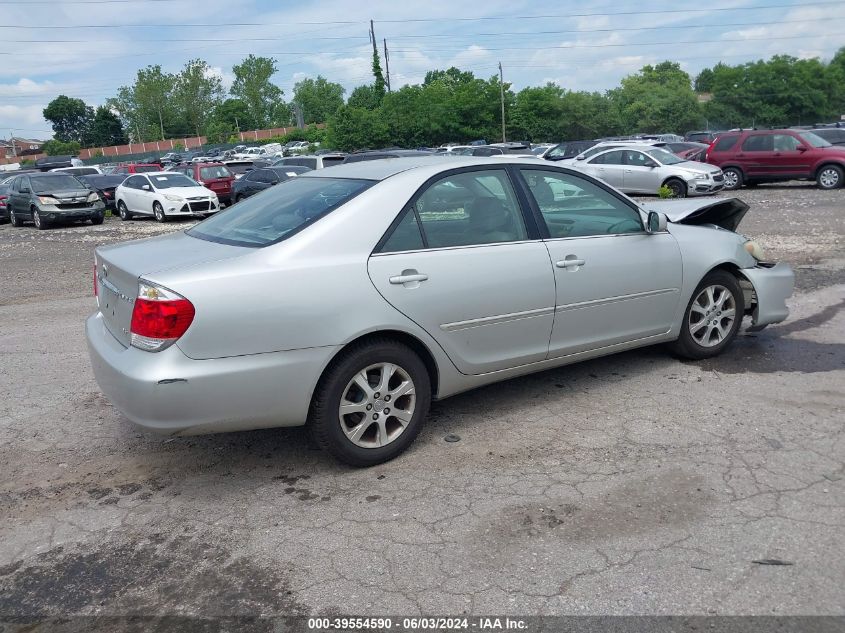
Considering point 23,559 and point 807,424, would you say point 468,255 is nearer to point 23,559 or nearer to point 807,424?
point 807,424

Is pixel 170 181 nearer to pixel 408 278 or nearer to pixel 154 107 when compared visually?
pixel 408 278

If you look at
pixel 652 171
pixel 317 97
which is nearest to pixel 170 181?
pixel 652 171

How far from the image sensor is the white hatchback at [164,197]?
826 inches

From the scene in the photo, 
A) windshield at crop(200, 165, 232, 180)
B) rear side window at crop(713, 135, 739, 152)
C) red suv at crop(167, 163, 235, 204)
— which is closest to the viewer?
rear side window at crop(713, 135, 739, 152)

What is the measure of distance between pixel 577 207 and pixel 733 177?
1910 centimetres

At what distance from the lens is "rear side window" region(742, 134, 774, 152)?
21.4 metres

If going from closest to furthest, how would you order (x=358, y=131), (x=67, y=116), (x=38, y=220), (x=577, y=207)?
(x=577, y=207), (x=38, y=220), (x=358, y=131), (x=67, y=116)

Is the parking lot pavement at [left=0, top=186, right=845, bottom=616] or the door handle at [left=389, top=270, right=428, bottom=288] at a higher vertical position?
the door handle at [left=389, top=270, right=428, bottom=288]

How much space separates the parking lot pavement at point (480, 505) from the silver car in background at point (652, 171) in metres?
15.1

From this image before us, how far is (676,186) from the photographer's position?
2011cm

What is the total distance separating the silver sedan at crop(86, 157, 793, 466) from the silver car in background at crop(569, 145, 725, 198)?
14771 millimetres

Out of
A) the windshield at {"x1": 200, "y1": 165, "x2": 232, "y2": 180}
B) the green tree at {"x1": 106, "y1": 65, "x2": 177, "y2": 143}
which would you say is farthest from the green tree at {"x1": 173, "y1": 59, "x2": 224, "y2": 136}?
the windshield at {"x1": 200, "y1": 165, "x2": 232, "y2": 180}

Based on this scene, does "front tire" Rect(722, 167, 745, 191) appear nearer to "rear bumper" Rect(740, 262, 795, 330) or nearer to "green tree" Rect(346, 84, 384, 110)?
"rear bumper" Rect(740, 262, 795, 330)

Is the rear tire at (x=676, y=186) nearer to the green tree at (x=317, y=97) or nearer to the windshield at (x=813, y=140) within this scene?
the windshield at (x=813, y=140)
